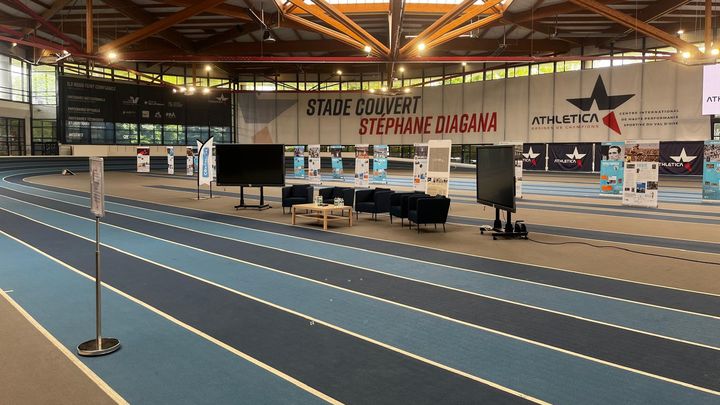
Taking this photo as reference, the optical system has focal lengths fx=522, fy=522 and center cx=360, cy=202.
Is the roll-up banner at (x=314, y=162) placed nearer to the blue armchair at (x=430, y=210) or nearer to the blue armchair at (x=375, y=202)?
the blue armchair at (x=375, y=202)

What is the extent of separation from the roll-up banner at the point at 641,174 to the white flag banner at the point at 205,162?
525 inches

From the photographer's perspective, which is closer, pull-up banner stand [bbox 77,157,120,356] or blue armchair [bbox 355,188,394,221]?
pull-up banner stand [bbox 77,157,120,356]

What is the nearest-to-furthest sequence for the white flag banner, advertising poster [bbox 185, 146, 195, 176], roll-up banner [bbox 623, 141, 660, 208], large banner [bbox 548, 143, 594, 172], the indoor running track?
the indoor running track → roll-up banner [bbox 623, 141, 660, 208] → the white flag banner → advertising poster [bbox 185, 146, 195, 176] → large banner [bbox 548, 143, 594, 172]

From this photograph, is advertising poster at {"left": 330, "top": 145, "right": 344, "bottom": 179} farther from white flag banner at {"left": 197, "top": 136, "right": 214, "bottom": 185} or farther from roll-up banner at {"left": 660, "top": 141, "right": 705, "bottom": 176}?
roll-up banner at {"left": 660, "top": 141, "right": 705, "bottom": 176}

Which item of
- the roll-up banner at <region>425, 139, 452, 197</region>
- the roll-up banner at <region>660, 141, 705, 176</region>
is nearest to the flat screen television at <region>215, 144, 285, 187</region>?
the roll-up banner at <region>425, 139, 452, 197</region>

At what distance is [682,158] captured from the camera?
87.8ft

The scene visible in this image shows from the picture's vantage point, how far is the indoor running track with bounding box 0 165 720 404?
12.5 feet

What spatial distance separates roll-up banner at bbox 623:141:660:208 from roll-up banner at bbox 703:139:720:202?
2.69 m

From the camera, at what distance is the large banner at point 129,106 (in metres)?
31.5

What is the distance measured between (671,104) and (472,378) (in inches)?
1010

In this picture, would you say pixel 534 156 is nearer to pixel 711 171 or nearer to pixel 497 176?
pixel 711 171

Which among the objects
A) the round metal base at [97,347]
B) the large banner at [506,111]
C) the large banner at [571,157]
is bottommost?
the round metal base at [97,347]

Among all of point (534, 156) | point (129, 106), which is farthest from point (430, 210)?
point (129, 106)

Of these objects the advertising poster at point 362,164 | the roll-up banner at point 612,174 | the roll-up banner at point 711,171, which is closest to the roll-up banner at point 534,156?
the roll-up banner at point 612,174
